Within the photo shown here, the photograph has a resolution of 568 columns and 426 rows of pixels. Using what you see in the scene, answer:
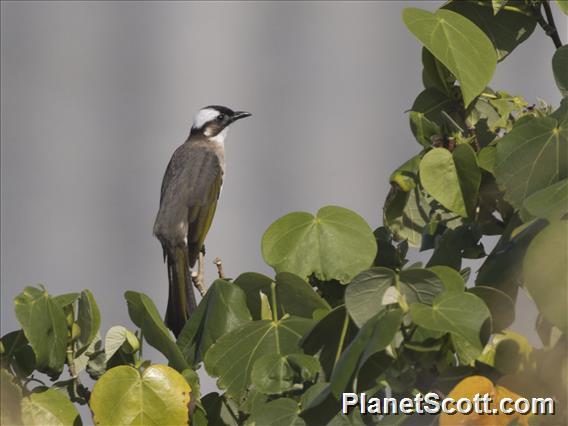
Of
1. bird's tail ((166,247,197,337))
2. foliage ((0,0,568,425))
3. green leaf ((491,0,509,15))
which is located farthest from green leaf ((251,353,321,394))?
bird's tail ((166,247,197,337))

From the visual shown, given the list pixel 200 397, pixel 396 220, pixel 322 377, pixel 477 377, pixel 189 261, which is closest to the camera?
pixel 477 377

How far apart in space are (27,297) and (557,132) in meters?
0.83

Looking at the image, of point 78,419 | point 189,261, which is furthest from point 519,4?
point 189,261

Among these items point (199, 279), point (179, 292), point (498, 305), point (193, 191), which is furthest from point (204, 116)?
point (498, 305)

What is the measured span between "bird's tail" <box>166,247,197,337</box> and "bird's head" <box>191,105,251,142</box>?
1593 mm

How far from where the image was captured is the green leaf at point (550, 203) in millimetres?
1150

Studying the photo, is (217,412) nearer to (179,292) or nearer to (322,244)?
(322,244)

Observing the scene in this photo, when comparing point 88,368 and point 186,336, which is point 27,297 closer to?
point 88,368

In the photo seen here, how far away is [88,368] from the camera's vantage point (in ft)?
5.12

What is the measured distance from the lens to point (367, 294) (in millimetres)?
1224

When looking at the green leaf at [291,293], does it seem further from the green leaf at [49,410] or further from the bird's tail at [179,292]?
the bird's tail at [179,292]

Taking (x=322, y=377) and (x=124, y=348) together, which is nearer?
(x=322, y=377)

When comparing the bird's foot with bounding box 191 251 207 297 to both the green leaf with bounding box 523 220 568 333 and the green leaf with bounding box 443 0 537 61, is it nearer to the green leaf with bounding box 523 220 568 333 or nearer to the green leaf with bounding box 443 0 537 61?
the green leaf with bounding box 443 0 537 61

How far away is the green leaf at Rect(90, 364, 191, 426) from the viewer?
1393mm
